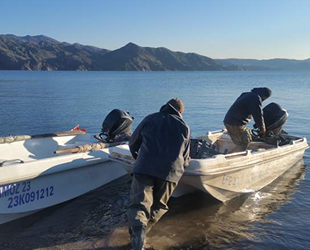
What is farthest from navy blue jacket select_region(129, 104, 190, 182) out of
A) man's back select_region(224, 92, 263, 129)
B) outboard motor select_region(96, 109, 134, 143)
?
outboard motor select_region(96, 109, 134, 143)

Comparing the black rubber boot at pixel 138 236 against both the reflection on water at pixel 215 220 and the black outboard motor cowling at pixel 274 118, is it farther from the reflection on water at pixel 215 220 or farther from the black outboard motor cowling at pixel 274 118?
the black outboard motor cowling at pixel 274 118

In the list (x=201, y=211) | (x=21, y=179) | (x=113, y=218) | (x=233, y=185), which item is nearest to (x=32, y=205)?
(x=21, y=179)

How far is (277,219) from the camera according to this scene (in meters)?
7.73

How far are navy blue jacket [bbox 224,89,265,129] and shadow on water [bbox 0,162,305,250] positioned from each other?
1.86 m

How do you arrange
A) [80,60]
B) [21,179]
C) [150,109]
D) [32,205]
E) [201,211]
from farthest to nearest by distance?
[80,60] → [150,109] → [201,211] → [32,205] → [21,179]

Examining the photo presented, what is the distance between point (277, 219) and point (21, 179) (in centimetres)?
523

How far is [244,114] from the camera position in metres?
9.10

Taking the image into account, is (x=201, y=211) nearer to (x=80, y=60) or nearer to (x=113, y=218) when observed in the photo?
(x=113, y=218)

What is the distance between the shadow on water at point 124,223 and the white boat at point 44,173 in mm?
242

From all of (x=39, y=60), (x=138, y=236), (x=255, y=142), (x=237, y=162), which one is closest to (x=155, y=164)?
(x=138, y=236)

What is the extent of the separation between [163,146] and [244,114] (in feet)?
14.3

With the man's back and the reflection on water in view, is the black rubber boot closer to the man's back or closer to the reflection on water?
the reflection on water

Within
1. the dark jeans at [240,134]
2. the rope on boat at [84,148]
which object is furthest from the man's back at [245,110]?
the rope on boat at [84,148]

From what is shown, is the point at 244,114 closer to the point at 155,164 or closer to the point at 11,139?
the point at 155,164
